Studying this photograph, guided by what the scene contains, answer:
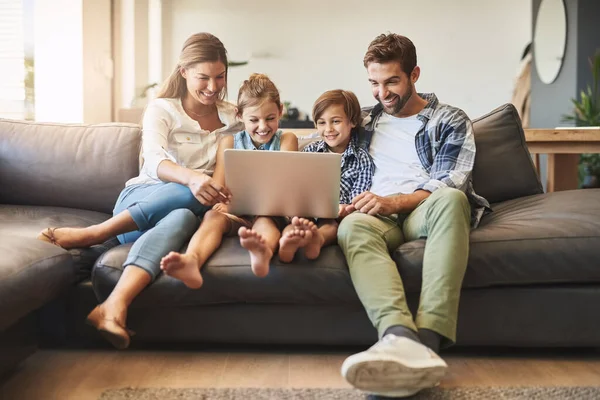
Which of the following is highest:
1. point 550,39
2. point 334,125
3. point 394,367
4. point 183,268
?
point 550,39

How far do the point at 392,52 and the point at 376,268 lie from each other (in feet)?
2.46

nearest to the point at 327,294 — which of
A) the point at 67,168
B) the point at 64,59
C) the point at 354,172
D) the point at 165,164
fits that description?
the point at 354,172

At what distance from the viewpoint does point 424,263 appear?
1478mm

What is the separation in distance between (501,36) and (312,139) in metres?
3.93

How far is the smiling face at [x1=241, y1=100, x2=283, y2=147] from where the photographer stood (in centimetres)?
182

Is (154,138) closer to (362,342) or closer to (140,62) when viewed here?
(362,342)

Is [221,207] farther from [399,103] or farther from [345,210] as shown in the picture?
[399,103]

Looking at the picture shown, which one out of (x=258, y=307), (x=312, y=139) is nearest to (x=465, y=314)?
(x=258, y=307)

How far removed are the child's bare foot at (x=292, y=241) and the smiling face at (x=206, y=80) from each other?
2.10 feet

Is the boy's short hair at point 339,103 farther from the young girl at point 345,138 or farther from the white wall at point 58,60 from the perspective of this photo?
the white wall at point 58,60

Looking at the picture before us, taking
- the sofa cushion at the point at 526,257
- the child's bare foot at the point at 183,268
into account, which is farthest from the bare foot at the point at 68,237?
the sofa cushion at the point at 526,257

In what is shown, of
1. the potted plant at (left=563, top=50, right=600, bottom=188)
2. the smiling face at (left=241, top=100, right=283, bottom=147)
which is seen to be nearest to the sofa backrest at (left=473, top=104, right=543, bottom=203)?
the smiling face at (left=241, top=100, right=283, bottom=147)

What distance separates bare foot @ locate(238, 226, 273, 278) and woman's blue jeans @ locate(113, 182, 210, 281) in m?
0.23

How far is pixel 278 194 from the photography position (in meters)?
1.61
